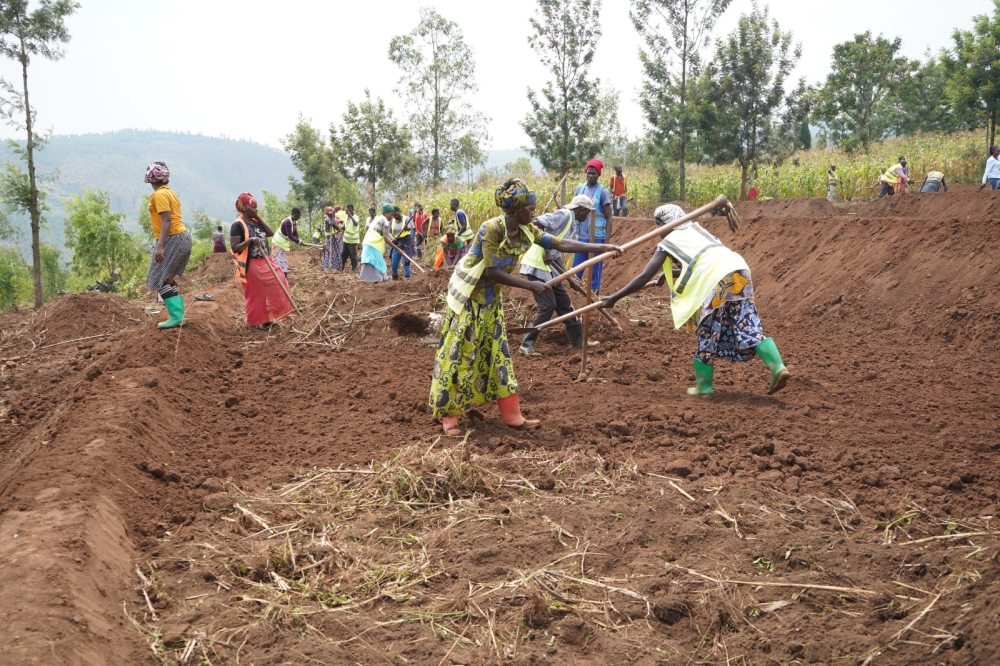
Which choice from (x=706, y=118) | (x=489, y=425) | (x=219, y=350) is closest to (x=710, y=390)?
(x=489, y=425)

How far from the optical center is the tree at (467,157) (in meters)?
40.3

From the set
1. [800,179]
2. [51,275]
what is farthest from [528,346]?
[51,275]

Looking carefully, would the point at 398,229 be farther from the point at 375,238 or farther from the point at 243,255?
the point at 243,255

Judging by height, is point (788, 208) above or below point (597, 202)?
above

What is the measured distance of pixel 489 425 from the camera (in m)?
5.68

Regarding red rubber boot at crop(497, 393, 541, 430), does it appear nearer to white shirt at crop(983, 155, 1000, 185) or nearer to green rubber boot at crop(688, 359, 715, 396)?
green rubber boot at crop(688, 359, 715, 396)

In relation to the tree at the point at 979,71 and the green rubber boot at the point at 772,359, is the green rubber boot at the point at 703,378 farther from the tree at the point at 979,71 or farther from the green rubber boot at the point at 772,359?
the tree at the point at 979,71

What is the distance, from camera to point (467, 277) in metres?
5.16

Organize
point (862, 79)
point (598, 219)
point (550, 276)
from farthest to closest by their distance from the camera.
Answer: point (862, 79) < point (598, 219) < point (550, 276)

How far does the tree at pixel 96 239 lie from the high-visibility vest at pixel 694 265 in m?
23.9

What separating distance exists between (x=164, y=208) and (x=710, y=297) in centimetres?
528

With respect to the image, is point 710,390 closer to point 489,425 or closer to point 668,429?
point 668,429

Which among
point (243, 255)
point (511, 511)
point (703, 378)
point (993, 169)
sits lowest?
point (511, 511)

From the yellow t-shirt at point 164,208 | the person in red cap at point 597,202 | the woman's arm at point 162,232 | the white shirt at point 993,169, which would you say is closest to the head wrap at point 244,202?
the yellow t-shirt at point 164,208
